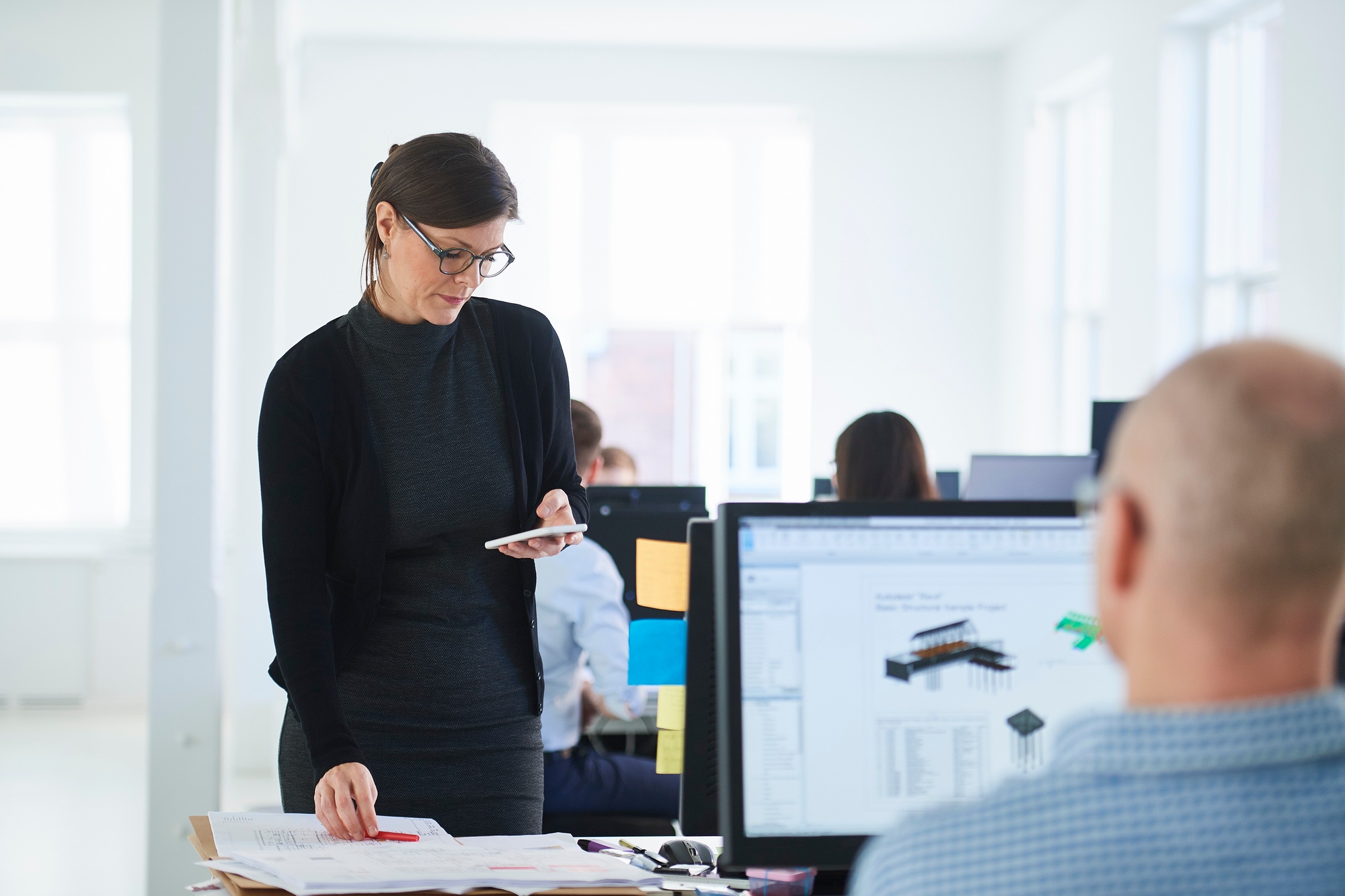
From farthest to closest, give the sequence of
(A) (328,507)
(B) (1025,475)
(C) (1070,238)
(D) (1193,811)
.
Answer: (C) (1070,238) < (B) (1025,475) < (A) (328,507) < (D) (1193,811)

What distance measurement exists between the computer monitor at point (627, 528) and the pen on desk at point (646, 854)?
4.96ft

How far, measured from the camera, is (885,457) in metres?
2.59

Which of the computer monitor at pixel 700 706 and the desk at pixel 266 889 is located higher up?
the computer monitor at pixel 700 706

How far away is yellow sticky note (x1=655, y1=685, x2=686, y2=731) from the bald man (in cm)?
63

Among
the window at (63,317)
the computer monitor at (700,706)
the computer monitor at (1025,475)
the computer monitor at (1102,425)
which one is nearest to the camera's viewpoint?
the computer monitor at (700,706)

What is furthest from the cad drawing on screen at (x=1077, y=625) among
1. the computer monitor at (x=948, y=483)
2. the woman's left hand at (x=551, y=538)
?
the computer monitor at (x=948, y=483)

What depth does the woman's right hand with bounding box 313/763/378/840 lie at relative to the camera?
4.18ft

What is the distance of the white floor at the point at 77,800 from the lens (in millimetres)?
3971

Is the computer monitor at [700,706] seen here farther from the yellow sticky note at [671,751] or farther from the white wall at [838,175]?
the white wall at [838,175]

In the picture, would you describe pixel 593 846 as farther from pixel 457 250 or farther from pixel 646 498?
pixel 646 498

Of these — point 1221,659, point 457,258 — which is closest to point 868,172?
point 457,258

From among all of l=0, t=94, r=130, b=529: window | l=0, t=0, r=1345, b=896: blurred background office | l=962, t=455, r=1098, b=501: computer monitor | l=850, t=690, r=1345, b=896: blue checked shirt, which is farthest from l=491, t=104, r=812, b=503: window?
l=850, t=690, r=1345, b=896: blue checked shirt

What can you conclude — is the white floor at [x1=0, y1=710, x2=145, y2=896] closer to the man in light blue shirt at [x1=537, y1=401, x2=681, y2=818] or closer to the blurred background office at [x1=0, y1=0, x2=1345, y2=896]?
the blurred background office at [x1=0, y1=0, x2=1345, y2=896]

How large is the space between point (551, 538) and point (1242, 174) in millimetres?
4771
